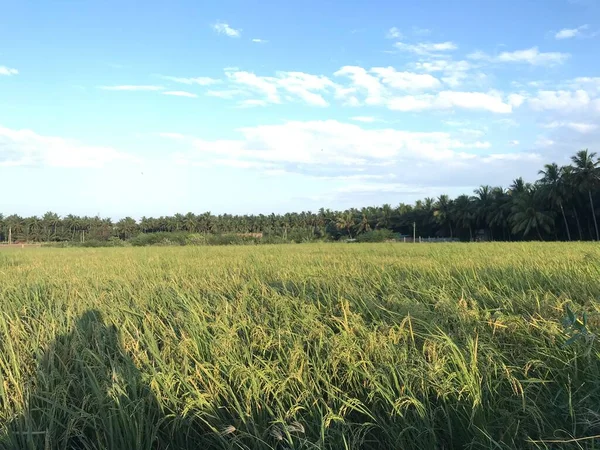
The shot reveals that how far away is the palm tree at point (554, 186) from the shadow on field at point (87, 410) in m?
45.0

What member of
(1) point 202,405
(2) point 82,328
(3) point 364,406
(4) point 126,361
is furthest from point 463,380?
(2) point 82,328

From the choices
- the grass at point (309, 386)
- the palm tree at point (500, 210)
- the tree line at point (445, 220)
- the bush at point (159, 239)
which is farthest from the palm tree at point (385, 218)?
the grass at point (309, 386)

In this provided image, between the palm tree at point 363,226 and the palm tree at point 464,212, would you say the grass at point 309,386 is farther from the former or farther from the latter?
the palm tree at point 363,226

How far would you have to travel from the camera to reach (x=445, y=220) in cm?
5747

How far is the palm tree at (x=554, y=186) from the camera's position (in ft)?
129

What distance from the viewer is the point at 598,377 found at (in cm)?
213

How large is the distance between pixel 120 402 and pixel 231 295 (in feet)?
7.72

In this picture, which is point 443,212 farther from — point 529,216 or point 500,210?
point 529,216

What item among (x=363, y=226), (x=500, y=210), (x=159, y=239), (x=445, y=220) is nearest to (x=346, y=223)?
(x=363, y=226)

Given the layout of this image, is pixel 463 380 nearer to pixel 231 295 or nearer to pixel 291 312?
pixel 291 312

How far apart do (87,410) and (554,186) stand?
46598 mm

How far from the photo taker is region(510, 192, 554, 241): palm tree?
1591 inches

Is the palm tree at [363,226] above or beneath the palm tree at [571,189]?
beneath

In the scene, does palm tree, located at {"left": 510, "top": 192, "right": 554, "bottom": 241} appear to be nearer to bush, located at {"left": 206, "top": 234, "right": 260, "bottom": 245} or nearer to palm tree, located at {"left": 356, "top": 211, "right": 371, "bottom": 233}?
bush, located at {"left": 206, "top": 234, "right": 260, "bottom": 245}
